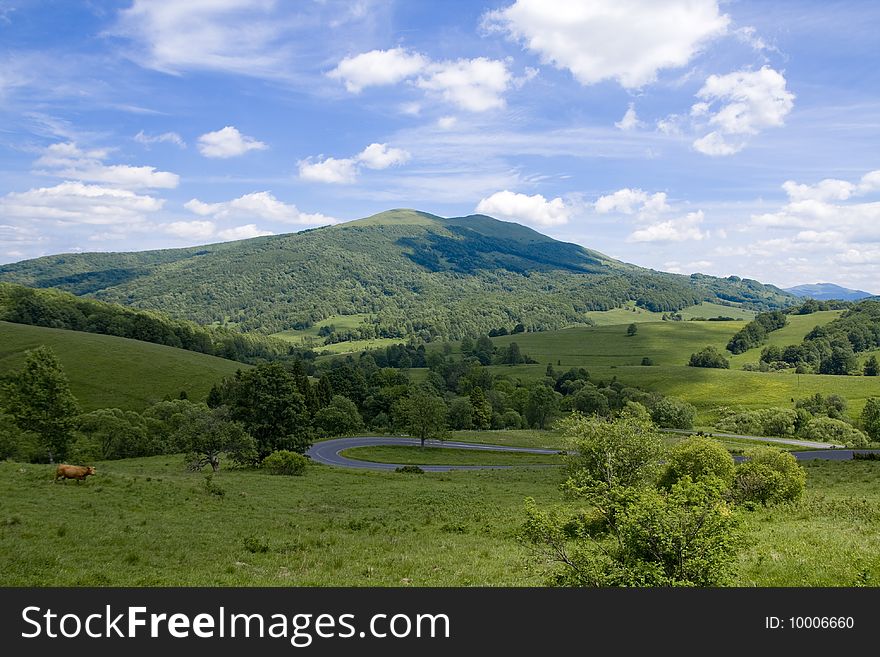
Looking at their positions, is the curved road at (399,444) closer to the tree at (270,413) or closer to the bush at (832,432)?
the tree at (270,413)

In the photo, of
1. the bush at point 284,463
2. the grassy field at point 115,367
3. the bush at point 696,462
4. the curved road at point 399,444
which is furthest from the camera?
the grassy field at point 115,367

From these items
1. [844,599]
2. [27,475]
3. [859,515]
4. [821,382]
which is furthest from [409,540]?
[821,382]

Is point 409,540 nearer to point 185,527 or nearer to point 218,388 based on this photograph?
point 185,527

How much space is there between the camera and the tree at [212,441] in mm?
55656

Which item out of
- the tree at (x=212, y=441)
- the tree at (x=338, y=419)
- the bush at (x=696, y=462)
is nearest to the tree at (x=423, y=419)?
the tree at (x=338, y=419)

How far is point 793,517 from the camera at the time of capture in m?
27.7

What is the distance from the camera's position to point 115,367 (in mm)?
132625

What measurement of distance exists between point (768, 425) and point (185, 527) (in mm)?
129939

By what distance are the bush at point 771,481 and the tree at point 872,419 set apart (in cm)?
10350

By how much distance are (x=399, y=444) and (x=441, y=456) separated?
1048 centimetres

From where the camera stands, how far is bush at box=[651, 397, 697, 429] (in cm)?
12619

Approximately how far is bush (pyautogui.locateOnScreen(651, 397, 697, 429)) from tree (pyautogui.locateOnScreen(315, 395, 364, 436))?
7020 cm

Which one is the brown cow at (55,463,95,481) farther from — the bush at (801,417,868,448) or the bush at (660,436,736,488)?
the bush at (801,417,868,448)

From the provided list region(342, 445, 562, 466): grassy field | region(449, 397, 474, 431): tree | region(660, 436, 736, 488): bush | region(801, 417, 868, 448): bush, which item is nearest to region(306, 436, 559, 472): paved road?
region(342, 445, 562, 466): grassy field
